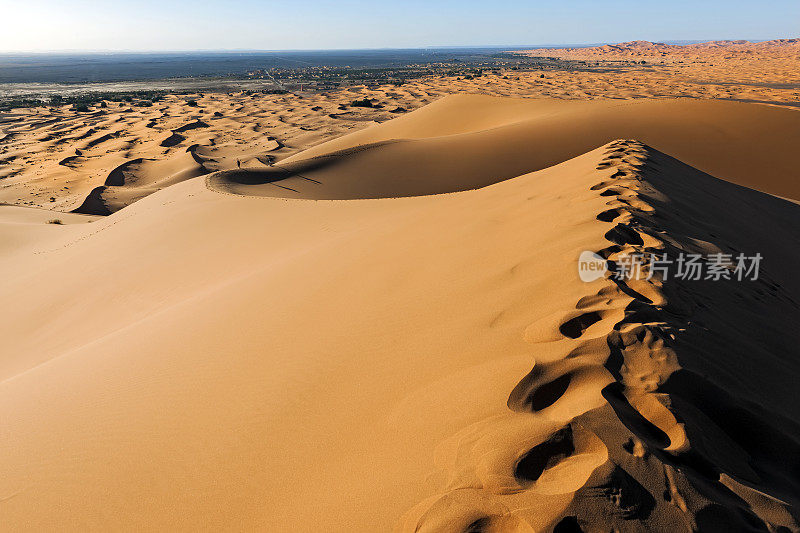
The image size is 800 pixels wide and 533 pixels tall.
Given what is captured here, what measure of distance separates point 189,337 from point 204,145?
2498 cm

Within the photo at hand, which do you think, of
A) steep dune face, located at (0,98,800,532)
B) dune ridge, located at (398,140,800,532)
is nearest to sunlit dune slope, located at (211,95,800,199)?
steep dune face, located at (0,98,800,532)

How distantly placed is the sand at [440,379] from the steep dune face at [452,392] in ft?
0.04

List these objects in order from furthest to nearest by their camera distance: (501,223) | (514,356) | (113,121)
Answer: (113,121)
(501,223)
(514,356)

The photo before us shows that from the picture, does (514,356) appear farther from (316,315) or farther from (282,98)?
(282,98)

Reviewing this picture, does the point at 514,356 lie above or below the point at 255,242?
above

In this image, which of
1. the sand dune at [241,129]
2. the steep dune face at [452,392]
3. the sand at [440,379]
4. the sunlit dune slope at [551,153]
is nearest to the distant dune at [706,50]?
the sand dune at [241,129]

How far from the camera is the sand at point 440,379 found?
162 cm

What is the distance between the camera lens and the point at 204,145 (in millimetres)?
25453

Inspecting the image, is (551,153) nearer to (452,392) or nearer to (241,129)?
(452,392)

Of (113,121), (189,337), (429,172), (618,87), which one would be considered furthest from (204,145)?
(618,87)

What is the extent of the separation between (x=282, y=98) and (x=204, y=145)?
20921 mm

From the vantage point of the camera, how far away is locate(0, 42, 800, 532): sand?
5.33ft

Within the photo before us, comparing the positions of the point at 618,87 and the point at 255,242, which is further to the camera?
the point at 618,87

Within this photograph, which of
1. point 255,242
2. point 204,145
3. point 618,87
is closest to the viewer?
point 255,242
